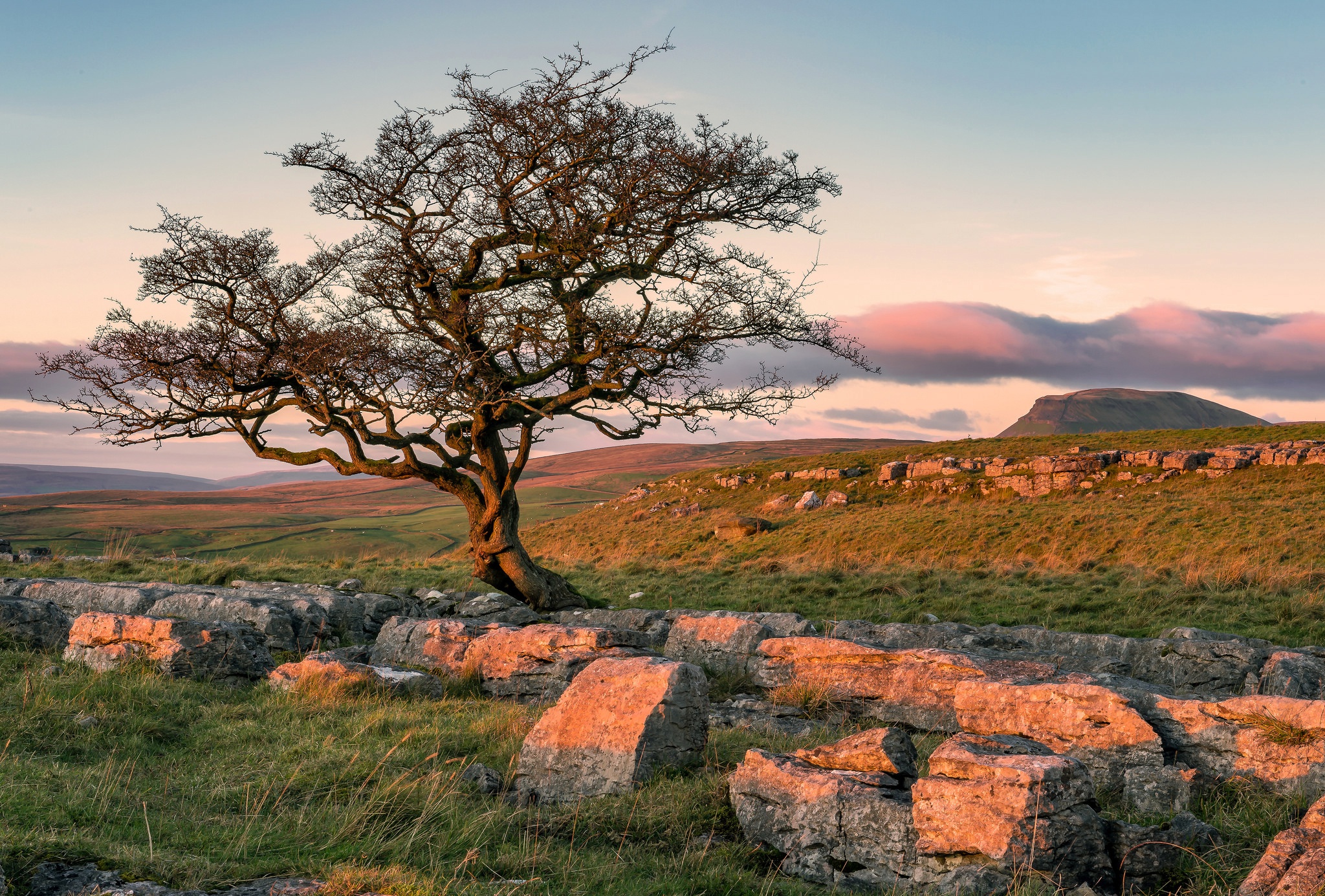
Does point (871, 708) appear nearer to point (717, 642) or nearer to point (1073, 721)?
point (1073, 721)

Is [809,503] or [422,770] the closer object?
[422,770]

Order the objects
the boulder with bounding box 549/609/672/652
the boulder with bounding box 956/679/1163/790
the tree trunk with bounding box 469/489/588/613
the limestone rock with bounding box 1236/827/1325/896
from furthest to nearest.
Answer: the tree trunk with bounding box 469/489/588/613 → the boulder with bounding box 549/609/672/652 → the boulder with bounding box 956/679/1163/790 → the limestone rock with bounding box 1236/827/1325/896

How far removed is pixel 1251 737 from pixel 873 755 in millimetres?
3593

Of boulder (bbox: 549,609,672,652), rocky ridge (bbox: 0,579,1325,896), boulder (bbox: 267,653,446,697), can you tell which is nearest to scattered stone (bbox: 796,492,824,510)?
boulder (bbox: 549,609,672,652)

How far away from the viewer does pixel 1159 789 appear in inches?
263

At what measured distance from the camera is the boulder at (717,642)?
11.8 metres

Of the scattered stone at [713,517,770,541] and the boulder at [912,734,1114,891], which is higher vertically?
the boulder at [912,734,1114,891]

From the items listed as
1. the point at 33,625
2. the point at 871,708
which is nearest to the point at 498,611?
the point at 33,625

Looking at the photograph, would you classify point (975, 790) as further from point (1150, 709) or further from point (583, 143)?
point (583, 143)

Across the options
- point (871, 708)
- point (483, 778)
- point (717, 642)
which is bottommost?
point (871, 708)

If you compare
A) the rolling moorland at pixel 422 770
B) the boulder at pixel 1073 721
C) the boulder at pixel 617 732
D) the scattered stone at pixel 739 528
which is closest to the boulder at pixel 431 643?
the rolling moorland at pixel 422 770

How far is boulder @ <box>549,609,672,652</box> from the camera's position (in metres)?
14.4

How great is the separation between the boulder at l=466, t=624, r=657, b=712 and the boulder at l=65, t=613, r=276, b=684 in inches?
115

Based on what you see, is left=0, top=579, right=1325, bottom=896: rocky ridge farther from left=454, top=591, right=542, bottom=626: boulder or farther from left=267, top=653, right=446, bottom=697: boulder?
left=454, top=591, right=542, bottom=626: boulder
